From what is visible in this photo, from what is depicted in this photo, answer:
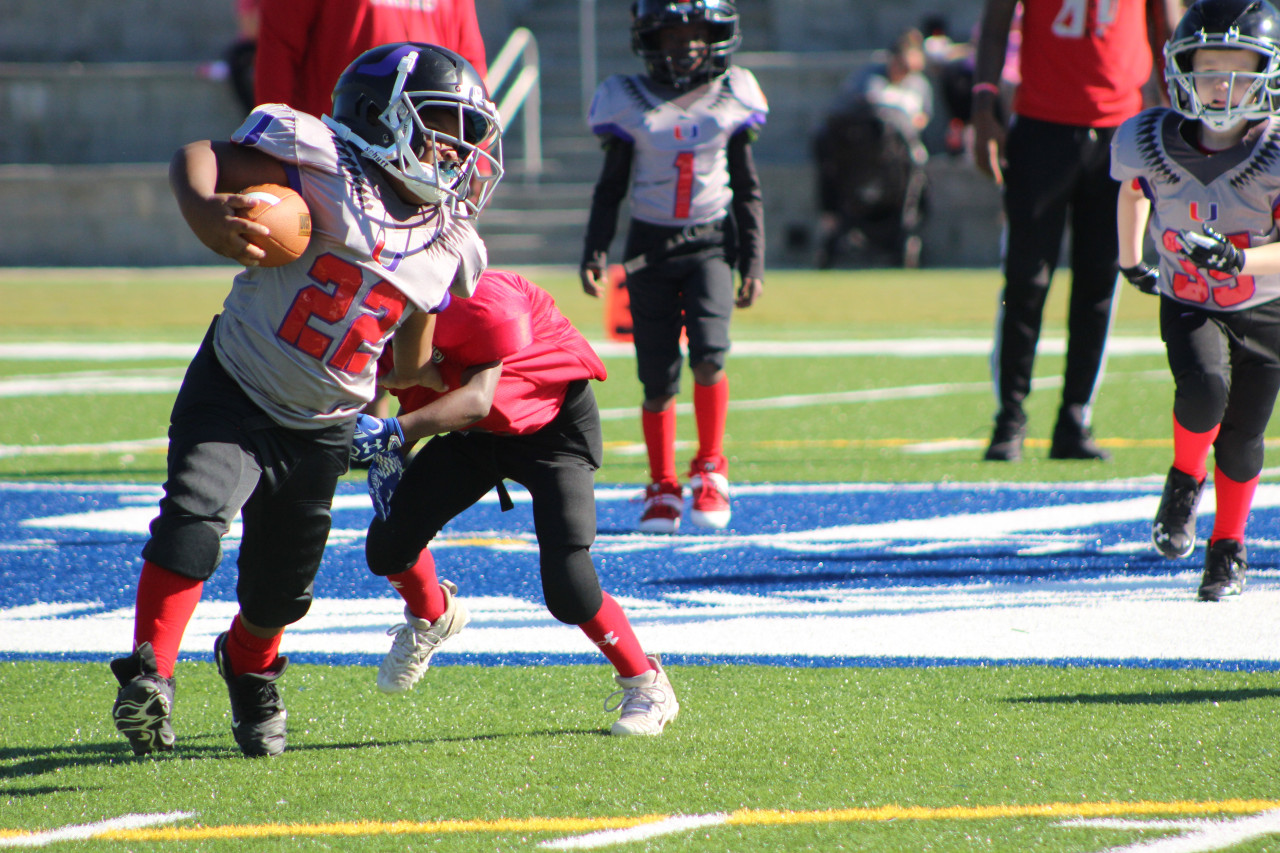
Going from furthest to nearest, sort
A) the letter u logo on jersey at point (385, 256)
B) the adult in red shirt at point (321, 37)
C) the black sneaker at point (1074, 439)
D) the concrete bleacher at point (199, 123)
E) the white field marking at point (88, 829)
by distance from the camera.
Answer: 1. the concrete bleacher at point (199, 123)
2. the black sneaker at point (1074, 439)
3. the adult in red shirt at point (321, 37)
4. the letter u logo on jersey at point (385, 256)
5. the white field marking at point (88, 829)

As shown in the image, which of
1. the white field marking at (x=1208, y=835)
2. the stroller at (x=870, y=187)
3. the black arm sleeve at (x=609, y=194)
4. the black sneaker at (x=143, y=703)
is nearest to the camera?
the white field marking at (x=1208, y=835)

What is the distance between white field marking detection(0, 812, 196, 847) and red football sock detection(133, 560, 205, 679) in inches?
10.5

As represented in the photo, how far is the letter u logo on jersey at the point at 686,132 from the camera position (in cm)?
514

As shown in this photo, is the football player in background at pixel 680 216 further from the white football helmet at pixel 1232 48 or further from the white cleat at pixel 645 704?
the white cleat at pixel 645 704

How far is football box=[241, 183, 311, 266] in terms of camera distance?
2637 mm

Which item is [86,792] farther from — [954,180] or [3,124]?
[3,124]

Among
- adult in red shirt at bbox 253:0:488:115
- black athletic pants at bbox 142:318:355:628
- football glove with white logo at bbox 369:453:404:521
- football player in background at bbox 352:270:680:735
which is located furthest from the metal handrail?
black athletic pants at bbox 142:318:355:628

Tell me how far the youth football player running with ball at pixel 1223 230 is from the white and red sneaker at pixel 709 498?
152 cm

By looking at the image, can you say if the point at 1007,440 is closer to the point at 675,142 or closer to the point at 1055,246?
the point at 1055,246

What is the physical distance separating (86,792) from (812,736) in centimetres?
133

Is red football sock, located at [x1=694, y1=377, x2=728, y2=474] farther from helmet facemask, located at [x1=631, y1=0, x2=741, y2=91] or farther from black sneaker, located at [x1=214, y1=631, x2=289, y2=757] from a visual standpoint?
black sneaker, located at [x1=214, y1=631, x2=289, y2=757]

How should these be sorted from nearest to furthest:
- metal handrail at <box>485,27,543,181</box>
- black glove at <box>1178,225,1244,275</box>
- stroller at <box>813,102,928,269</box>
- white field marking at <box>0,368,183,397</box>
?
black glove at <box>1178,225,1244,275</box>
white field marking at <box>0,368,183,397</box>
stroller at <box>813,102,928,269</box>
metal handrail at <box>485,27,543,181</box>

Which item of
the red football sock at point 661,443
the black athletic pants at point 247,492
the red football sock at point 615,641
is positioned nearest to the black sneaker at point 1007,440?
the red football sock at point 661,443

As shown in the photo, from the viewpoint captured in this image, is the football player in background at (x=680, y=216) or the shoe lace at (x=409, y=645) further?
the football player in background at (x=680, y=216)
